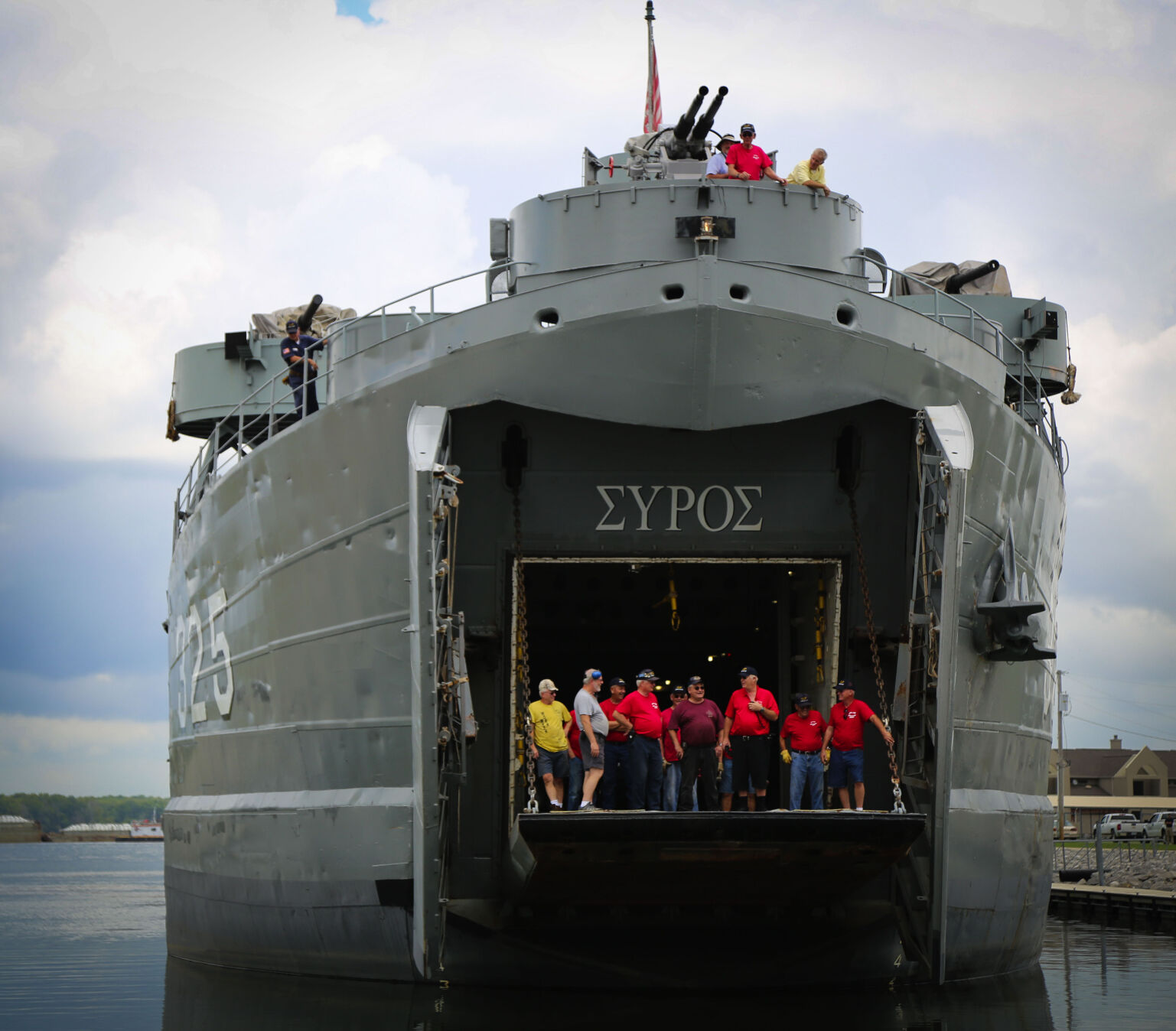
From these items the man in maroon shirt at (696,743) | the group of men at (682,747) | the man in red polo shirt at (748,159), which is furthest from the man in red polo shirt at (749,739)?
the man in red polo shirt at (748,159)

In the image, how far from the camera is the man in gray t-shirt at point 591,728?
10.5 m

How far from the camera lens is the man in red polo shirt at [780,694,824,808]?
11008 mm

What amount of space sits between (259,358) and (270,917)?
7.16 m

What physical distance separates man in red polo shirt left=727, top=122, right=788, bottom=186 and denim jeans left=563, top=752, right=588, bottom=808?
548cm

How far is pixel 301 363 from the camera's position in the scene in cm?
1343

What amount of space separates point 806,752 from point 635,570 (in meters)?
2.06

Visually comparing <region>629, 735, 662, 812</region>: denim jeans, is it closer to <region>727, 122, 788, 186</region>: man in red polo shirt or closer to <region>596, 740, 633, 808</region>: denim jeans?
<region>596, 740, 633, 808</region>: denim jeans

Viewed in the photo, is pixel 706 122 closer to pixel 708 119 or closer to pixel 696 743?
pixel 708 119

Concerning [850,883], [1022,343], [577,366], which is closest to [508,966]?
[850,883]

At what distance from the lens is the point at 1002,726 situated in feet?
39.0

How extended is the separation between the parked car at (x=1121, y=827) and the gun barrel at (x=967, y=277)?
3382 cm

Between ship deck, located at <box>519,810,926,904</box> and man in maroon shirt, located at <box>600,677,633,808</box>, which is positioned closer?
ship deck, located at <box>519,810,926,904</box>

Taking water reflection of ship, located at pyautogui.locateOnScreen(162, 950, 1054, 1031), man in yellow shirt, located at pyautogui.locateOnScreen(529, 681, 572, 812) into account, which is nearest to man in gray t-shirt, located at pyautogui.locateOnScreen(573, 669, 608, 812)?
man in yellow shirt, located at pyautogui.locateOnScreen(529, 681, 572, 812)

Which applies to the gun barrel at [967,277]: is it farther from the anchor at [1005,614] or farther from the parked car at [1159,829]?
the parked car at [1159,829]
